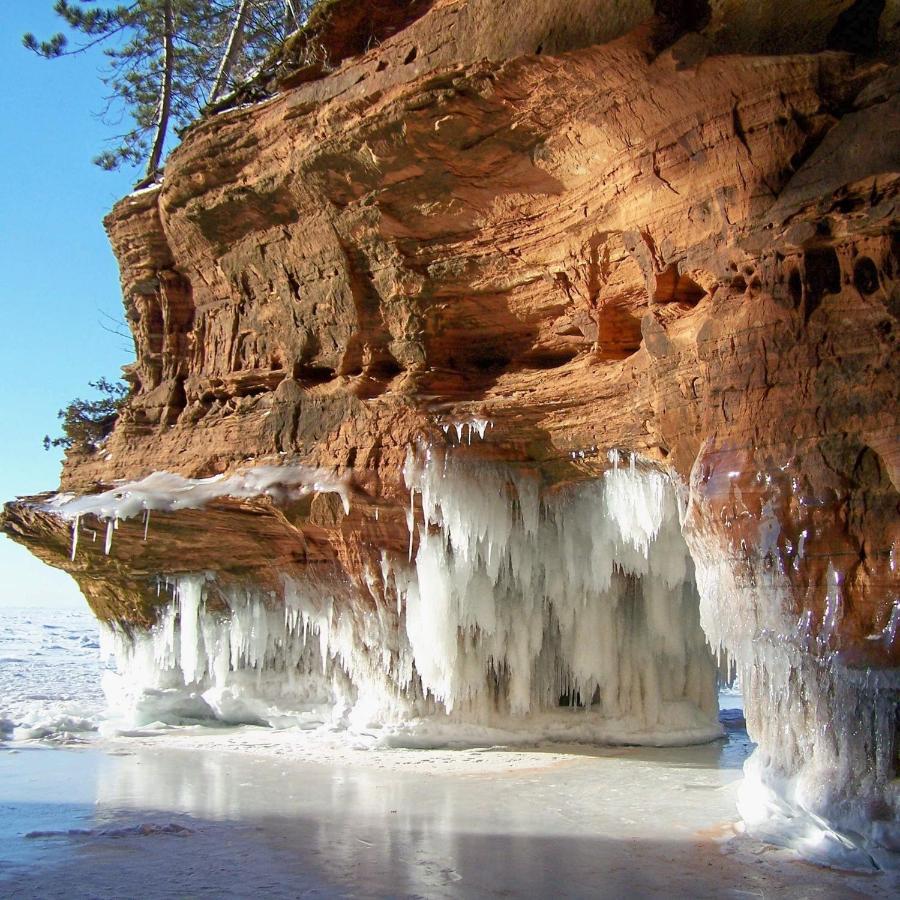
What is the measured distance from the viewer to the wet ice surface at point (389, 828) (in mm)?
4898

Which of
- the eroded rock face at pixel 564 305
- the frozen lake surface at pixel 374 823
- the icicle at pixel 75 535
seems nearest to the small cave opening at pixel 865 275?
the eroded rock face at pixel 564 305

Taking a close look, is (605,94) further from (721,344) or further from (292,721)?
(292,721)

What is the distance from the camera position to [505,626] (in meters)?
9.98

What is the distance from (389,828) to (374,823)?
0.20m

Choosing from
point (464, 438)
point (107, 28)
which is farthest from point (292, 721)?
point (107, 28)

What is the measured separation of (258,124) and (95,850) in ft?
23.3

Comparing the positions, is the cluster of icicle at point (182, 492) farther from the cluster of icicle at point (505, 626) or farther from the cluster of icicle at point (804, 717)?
the cluster of icicle at point (804, 717)

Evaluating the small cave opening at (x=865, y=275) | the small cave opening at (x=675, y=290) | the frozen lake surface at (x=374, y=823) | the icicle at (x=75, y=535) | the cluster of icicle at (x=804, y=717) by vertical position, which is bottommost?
the frozen lake surface at (x=374, y=823)

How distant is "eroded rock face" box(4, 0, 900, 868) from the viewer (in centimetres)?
603

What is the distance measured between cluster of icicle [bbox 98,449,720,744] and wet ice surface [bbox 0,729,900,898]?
86 centimetres

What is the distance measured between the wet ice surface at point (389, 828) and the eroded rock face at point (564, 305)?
100 cm

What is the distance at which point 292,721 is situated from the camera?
36.7 ft

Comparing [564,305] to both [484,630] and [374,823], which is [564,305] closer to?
[484,630]

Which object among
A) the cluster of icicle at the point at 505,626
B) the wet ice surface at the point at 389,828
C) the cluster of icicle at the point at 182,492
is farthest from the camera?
the cluster of icicle at the point at 182,492
